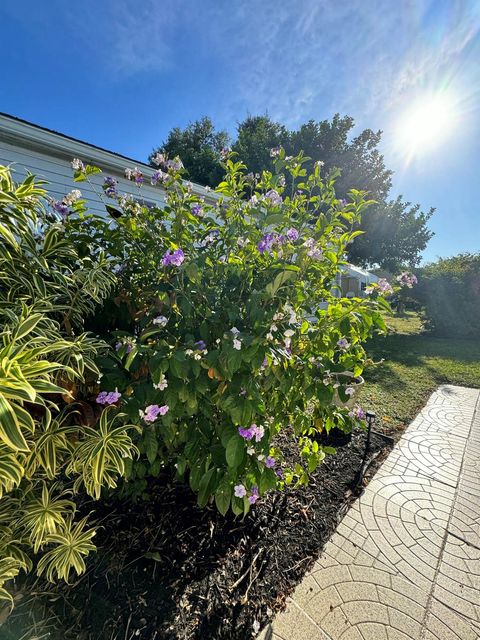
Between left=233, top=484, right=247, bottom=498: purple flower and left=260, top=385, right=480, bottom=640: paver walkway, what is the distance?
63cm

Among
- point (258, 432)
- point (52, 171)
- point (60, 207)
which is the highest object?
point (52, 171)

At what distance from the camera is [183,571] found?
4.95ft

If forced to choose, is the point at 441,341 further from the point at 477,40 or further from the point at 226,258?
the point at 226,258

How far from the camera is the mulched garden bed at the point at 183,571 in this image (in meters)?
1.27

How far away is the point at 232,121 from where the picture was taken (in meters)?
15.3

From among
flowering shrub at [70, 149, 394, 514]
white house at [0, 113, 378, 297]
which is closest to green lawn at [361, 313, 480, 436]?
white house at [0, 113, 378, 297]

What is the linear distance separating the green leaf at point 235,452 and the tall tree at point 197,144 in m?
14.6

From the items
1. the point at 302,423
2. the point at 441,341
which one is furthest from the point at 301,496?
the point at 441,341

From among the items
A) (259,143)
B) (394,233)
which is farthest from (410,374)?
(259,143)

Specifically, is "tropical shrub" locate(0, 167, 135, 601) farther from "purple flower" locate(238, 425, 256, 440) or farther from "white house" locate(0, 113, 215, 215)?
"white house" locate(0, 113, 215, 215)

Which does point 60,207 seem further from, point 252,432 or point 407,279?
point 407,279

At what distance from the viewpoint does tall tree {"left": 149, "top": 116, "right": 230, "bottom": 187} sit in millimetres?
13664

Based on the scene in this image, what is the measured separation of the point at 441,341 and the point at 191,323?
1126 centimetres

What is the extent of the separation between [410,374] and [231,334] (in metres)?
5.93
